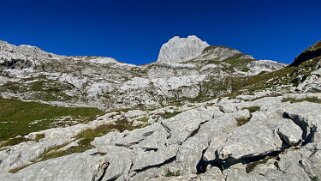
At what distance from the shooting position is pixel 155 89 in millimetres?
124688

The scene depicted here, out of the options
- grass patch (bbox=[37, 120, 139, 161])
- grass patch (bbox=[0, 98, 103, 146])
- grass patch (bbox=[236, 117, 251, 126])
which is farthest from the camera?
grass patch (bbox=[0, 98, 103, 146])

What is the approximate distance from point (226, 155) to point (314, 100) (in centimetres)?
1134

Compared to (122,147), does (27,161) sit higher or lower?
lower

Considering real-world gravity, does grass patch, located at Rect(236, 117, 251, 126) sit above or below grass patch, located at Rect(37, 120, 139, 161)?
above

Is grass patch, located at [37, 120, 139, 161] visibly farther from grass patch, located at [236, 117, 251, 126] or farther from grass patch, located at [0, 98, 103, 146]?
grass patch, located at [0, 98, 103, 146]

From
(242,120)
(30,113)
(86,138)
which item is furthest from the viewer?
(30,113)

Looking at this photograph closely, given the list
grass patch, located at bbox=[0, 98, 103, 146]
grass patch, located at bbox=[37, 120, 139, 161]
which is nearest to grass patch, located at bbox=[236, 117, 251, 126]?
grass patch, located at bbox=[37, 120, 139, 161]

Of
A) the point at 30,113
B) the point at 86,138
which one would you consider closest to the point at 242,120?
the point at 86,138

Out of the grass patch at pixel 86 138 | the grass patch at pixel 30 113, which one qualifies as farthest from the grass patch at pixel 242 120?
the grass patch at pixel 30 113

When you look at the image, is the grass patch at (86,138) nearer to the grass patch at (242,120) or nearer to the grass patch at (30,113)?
the grass patch at (242,120)

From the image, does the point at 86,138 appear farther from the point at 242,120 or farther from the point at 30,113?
the point at 30,113

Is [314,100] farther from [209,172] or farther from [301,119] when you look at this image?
[209,172]

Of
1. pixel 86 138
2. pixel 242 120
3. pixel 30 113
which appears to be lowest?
pixel 30 113

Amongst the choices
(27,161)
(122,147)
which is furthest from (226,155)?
(27,161)
